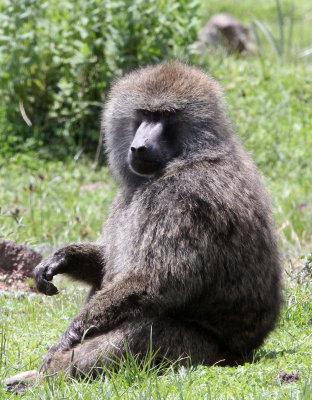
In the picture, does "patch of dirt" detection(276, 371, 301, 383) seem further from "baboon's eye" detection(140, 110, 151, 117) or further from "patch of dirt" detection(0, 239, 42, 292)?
"patch of dirt" detection(0, 239, 42, 292)

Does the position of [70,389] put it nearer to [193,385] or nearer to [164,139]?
[193,385]

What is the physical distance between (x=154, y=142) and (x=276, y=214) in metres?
2.70

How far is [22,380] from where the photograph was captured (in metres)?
3.62

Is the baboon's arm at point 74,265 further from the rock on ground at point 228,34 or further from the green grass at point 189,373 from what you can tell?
the rock on ground at point 228,34

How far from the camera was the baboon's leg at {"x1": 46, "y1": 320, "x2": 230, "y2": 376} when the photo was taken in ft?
11.7

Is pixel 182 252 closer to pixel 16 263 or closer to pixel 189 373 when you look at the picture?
pixel 189 373

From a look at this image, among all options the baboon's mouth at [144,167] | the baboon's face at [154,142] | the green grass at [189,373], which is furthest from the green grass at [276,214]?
the baboon's mouth at [144,167]

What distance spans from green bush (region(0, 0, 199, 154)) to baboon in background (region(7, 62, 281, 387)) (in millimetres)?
4077

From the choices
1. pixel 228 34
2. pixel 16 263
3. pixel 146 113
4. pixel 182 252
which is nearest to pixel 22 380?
pixel 182 252

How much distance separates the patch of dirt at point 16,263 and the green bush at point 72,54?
113 inches

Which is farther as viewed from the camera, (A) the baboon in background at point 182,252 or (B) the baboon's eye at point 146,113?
(B) the baboon's eye at point 146,113

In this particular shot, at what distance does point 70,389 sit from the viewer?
11.0 ft

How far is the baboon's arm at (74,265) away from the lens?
4.12 m

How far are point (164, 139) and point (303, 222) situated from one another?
2708mm
